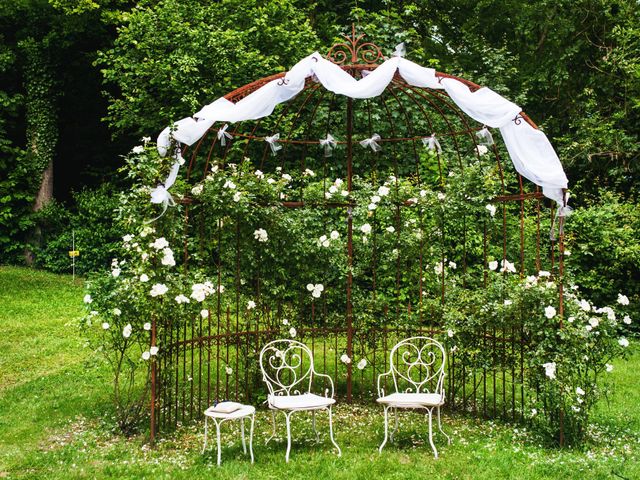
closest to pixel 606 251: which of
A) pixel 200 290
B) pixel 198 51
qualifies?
pixel 200 290

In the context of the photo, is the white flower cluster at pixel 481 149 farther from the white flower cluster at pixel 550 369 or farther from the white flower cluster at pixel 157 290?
the white flower cluster at pixel 157 290

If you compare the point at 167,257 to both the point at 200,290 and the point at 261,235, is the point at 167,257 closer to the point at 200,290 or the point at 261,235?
the point at 200,290

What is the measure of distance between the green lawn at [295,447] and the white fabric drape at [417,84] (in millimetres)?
2024

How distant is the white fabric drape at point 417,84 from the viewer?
5375 mm

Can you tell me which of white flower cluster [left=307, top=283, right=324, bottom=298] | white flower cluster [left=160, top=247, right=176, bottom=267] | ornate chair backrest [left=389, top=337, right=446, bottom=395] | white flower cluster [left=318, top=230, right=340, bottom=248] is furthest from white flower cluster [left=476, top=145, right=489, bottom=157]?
white flower cluster [left=160, top=247, right=176, bottom=267]

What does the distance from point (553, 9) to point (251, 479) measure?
11117 mm

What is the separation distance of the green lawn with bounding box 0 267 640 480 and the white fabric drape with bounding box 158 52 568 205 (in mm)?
2024

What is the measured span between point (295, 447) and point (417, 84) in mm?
3207

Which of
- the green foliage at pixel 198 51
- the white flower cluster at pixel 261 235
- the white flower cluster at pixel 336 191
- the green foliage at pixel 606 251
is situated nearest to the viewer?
the white flower cluster at pixel 261 235

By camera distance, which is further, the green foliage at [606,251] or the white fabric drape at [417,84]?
the green foliage at [606,251]

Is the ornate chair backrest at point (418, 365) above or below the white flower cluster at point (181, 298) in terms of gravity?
below

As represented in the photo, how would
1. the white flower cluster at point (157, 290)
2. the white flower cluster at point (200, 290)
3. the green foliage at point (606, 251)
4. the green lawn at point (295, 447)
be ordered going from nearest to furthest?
the green lawn at point (295, 447), the white flower cluster at point (157, 290), the white flower cluster at point (200, 290), the green foliage at point (606, 251)

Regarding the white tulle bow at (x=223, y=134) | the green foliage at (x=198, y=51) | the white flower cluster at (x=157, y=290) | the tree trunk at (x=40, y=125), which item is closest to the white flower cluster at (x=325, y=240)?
the white tulle bow at (x=223, y=134)

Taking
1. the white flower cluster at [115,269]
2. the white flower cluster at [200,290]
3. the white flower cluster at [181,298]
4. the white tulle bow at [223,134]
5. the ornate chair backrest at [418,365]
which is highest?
the white tulle bow at [223,134]
